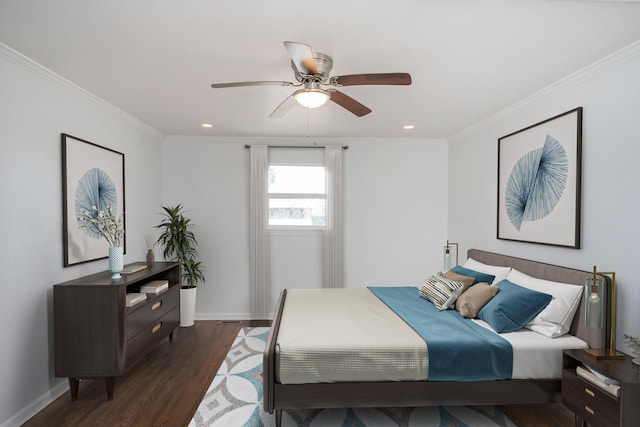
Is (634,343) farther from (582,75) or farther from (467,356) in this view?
(582,75)

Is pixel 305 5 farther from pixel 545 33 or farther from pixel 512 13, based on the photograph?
pixel 545 33

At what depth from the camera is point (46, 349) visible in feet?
8.72

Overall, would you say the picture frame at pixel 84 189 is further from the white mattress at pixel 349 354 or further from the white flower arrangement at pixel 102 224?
the white mattress at pixel 349 354

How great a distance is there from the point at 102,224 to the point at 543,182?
4.00 m

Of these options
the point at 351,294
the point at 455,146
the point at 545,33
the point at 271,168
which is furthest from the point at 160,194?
the point at 545,33

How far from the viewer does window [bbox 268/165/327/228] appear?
5043 mm

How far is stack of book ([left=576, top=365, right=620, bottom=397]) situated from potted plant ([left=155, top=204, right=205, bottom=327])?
401cm

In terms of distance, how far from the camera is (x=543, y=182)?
3.03 meters

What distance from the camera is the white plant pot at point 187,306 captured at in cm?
450

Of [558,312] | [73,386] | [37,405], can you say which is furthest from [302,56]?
[37,405]

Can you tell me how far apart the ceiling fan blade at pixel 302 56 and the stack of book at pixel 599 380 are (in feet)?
8.19

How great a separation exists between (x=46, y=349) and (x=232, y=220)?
2.61 metres

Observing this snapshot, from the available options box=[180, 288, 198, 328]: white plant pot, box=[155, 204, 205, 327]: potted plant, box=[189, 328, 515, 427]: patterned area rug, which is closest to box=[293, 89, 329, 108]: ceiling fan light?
box=[189, 328, 515, 427]: patterned area rug

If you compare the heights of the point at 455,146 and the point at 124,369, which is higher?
the point at 455,146
